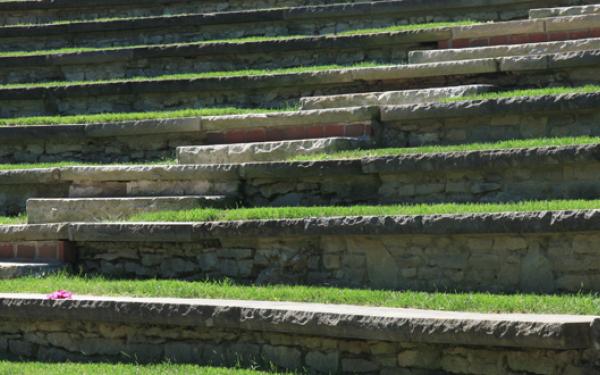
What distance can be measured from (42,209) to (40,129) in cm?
212

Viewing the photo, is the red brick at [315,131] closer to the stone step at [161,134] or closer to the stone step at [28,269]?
the stone step at [161,134]

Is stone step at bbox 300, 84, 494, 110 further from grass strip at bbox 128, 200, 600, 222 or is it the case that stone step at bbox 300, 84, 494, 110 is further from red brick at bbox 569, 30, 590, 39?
grass strip at bbox 128, 200, 600, 222

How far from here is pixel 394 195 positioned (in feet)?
28.0

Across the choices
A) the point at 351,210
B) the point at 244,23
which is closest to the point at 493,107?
the point at 351,210

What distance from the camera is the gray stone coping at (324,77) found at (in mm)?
9828

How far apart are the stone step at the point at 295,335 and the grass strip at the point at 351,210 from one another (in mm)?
1154

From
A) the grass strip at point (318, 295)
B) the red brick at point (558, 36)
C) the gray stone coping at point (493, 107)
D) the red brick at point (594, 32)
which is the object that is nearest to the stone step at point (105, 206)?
the grass strip at point (318, 295)

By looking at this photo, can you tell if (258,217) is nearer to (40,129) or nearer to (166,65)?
(40,129)

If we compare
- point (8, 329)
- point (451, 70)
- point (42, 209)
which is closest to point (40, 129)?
point (42, 209)

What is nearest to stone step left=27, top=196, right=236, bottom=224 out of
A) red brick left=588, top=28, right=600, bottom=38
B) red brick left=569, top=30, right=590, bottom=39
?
red brick left=569, top=30, right=590, bottom=39

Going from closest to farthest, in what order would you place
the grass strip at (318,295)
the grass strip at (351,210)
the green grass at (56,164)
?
the grass strip at (318,295), the grass strip at (351,210), the green grass at (56,164)

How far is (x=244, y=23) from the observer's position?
1419 centimetres

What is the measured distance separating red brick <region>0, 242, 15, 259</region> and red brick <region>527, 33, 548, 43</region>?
649 cm

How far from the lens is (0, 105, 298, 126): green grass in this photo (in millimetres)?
11289
